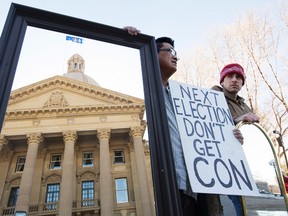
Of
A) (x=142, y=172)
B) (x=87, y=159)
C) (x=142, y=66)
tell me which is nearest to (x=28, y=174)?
(x=87, y=159)

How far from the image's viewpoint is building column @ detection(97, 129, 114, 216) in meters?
21.5

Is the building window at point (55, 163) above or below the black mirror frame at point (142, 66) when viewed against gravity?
above

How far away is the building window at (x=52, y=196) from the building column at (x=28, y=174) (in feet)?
9.03

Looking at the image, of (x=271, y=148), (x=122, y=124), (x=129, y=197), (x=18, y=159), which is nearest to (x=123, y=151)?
(x=122, y=124)

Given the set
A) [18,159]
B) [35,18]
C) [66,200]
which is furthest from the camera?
[18,159]

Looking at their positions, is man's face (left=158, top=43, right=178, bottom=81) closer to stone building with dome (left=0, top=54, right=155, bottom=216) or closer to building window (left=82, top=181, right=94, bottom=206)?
stone building with dome (left=0, top=54, right=155, bottom=216)

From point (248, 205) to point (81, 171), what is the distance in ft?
87.5

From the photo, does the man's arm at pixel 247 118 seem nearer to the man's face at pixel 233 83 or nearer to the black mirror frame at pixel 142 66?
the man's face at pixel 233 83

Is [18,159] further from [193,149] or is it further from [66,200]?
[193,149]

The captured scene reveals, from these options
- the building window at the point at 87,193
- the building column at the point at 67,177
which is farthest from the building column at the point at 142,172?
the building column at the point at 67,177

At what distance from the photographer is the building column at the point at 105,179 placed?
21531 mm

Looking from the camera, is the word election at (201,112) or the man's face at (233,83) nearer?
the word election at (201,112)

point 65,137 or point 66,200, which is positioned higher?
point 65,137

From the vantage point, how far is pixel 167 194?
50.0 inches
